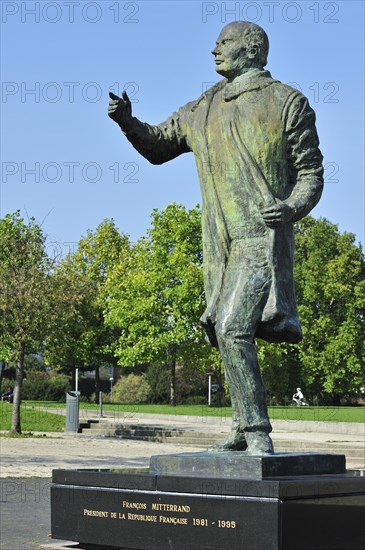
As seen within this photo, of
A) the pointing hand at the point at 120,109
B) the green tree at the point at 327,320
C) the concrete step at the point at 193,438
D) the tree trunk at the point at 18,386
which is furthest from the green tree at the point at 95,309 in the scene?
the pointing hand at the point at 120,109

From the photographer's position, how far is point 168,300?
163ft

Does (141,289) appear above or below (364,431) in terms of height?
above

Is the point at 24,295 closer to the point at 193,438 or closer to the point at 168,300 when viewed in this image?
the point at 193,438

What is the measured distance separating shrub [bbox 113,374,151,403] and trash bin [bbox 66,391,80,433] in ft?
83.6

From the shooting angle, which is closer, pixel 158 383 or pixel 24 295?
pixel 24 295

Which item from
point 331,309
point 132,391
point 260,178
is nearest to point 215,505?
point 260,178

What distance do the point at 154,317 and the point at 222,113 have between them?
139 feet

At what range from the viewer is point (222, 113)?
7.32 m

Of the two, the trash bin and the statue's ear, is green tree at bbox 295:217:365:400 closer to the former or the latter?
the trash bin

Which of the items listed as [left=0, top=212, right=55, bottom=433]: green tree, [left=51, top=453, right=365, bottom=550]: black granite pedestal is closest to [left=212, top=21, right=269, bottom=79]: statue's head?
[left=51, top=453, right=365, bottom=550]: black granite pedestal

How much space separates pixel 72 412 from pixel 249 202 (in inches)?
974

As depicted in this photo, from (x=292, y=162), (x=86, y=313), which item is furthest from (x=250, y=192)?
(x=86, y=313)

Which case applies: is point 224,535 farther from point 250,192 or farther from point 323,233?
point 323,233

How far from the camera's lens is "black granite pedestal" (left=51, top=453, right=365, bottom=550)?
6078 mm
